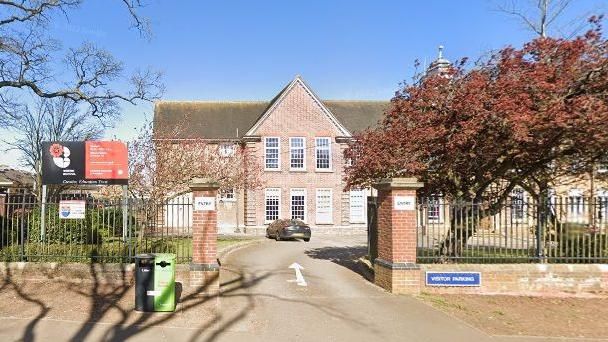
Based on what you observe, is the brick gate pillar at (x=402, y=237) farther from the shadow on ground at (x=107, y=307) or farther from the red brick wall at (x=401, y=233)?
the shadow on ground at (x=107, y=307)

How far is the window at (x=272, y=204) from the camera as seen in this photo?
32.2m

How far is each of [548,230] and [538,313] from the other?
122 inches

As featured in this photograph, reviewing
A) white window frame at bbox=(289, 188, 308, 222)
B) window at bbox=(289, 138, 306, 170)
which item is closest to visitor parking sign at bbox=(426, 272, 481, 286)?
white window frame at bbox=(289, 188, 308, 222)

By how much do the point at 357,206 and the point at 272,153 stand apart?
700 centimetres

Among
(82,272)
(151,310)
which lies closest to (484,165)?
(151,310)

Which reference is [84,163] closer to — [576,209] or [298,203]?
[576,209]

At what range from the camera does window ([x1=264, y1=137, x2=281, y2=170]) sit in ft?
106

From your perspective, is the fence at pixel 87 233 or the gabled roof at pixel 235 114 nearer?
the fence at pixel 87 233

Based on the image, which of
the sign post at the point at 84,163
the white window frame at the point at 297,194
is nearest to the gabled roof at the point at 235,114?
the white window frame at the point at 297,194

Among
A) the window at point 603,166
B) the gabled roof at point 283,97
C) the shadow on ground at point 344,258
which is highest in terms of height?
the gabled roof at point 283,97

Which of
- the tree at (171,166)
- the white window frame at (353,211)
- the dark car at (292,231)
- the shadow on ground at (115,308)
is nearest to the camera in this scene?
the shadow on ground at (115,308)

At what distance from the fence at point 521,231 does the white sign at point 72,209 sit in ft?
26.3

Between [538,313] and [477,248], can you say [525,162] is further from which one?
[538,313]

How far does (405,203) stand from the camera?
10.2m
